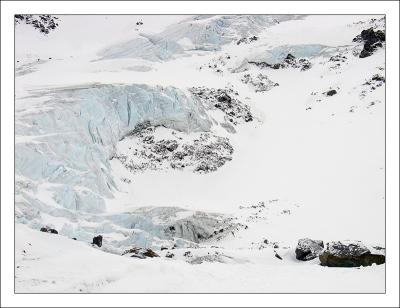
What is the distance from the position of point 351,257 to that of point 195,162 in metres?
18.5

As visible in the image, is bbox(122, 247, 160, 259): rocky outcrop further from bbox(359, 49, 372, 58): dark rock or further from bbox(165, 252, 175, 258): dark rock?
bbox(359, 49, 372, 58): dark rock

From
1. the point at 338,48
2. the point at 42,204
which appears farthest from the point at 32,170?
the point at 338,48

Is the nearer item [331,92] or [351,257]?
[351,257]

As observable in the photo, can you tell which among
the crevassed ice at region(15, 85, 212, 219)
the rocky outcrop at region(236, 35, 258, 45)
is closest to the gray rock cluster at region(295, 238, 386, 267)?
the crevassed ice at region(15, 85, 212, 219)

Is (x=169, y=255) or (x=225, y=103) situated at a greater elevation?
(x=225, y=103)

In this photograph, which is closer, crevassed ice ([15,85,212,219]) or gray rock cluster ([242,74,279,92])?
crevassed ice ([15,85,212,219])

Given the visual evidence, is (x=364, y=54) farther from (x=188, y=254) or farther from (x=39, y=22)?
(x=39, y=22)

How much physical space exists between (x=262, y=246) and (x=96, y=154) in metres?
12.1

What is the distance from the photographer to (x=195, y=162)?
1410 inches

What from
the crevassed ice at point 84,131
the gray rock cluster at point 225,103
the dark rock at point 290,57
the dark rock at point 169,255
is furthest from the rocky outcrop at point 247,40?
the dark rock at point 169,255

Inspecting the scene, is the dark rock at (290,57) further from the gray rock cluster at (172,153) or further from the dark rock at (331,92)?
the gray rock cluster at (172,153)

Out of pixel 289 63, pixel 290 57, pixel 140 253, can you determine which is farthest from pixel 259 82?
pixel 140 253

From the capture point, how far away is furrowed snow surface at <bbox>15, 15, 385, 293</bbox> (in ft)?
54.6

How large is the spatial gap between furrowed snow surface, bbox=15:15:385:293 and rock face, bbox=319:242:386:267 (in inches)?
37.0
